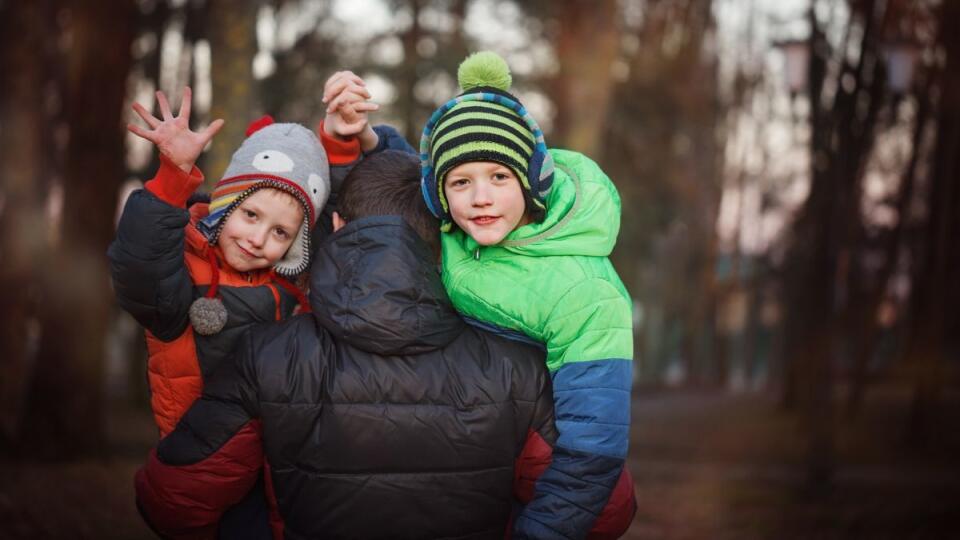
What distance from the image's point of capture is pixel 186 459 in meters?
2.65

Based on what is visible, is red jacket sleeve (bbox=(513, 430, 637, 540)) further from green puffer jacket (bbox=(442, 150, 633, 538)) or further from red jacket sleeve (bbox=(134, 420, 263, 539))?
red jacket sleeve (bbox=(134, 420, 263, 539))

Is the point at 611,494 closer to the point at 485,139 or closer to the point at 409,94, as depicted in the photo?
Result: the point at 485,139

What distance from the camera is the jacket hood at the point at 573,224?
2.83 metres

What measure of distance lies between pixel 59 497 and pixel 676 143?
19.7 m

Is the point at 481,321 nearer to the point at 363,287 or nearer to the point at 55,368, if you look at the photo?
the point at 363,287

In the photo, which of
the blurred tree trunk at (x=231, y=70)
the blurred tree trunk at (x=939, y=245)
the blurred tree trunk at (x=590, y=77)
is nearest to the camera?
the blurred tree trunk at (x=231, y=70)

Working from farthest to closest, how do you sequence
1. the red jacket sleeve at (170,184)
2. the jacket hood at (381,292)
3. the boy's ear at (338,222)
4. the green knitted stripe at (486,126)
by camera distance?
the boy's ear at (338,222) < the green knitted stripe at (486,126) < the red jacket sleeve at (170,184) < the jacket hood at (381,292)

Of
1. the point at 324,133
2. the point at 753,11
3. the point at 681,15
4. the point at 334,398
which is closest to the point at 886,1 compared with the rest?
the point at 681,15

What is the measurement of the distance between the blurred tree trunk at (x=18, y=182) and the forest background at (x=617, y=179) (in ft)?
0.12

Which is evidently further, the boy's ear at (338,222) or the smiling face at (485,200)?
the boy's ear at (338,222)

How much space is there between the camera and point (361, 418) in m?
2.65

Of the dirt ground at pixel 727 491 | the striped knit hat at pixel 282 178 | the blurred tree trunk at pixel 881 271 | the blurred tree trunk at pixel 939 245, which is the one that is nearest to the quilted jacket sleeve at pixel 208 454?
the striped knit hat at pixel 282 178

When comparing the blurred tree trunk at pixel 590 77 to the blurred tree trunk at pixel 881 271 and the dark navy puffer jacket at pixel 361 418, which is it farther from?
the dark navy puffer jacket at pixel 361 418

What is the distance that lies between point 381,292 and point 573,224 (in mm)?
599
